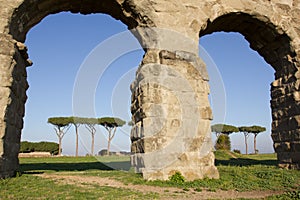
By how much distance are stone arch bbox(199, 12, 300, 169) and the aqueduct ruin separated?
3 cm

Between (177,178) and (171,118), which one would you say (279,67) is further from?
(177,178)

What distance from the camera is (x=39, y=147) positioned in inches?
1200

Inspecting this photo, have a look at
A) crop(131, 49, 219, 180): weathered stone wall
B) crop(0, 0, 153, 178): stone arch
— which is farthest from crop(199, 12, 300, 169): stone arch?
crop(0, 0, 153, 178): stone arch

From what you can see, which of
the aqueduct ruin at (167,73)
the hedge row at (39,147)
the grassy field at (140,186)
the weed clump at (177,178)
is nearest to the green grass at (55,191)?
the grassy field at (140,186)

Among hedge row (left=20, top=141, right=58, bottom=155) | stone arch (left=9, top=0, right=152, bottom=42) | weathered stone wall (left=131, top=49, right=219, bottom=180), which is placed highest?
stone arch (left=9, top=0, right=152, bottom=42)

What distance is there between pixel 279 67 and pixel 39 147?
2749cm

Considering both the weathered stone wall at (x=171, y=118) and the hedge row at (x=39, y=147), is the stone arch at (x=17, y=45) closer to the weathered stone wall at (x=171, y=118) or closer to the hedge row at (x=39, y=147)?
the weathered stone wall at (x=171, y=118)

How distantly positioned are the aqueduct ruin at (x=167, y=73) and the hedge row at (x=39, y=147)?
24.9 metres

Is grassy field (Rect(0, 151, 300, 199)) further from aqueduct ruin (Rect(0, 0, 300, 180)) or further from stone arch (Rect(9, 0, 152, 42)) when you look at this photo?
stone arch (Rect(9, 0, 152, 42))

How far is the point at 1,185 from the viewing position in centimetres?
482

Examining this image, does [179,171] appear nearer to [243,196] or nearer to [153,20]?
[243,196]

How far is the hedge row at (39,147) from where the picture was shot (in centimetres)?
2922

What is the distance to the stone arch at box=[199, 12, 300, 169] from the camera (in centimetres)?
748

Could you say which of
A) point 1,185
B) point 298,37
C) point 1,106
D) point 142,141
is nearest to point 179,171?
point 142,141
